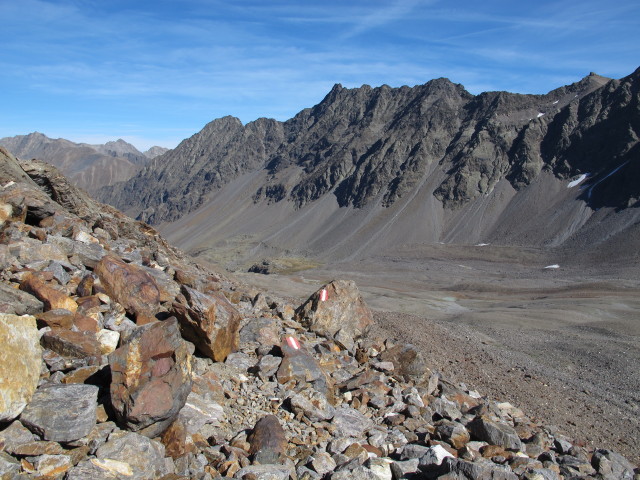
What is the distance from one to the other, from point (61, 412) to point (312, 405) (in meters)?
4.72

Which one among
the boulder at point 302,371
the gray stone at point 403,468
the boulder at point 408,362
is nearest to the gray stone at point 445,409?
the boulder at point 408,362

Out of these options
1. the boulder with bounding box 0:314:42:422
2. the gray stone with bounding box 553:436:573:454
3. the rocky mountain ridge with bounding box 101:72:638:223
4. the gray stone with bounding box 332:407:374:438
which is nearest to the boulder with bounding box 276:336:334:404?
the gray stone with bounding box 332:407:374:438

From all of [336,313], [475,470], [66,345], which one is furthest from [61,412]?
[336,313]

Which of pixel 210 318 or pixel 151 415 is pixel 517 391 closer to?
pixel 210 318

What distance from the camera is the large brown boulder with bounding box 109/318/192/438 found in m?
7.16

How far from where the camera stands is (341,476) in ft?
24.9

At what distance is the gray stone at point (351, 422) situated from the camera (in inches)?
372

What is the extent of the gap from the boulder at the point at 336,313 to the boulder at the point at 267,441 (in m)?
6.55

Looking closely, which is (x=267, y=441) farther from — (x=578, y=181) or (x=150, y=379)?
(x=578, y=181)

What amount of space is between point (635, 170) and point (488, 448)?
10600 centimetres

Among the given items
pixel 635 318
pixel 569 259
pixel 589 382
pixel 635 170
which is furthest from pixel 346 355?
pixel 635 170

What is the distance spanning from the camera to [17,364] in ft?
21.9

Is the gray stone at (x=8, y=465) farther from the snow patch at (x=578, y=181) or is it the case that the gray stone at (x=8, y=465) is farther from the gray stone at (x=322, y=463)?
the snow patch at (x=578, y=181)

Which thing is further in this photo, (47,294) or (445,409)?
(445,409)
